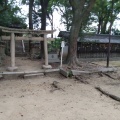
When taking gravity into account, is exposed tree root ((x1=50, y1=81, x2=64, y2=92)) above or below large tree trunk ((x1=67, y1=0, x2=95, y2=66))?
below

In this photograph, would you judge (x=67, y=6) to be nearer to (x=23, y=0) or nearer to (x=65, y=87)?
(x=23, y=0)

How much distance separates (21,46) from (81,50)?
659 centimetres

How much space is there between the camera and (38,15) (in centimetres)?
1869

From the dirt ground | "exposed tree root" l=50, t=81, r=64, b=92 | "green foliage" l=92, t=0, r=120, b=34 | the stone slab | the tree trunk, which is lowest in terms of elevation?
the dirt ground

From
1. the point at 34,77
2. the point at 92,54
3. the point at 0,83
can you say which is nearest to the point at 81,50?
the point at 92,54

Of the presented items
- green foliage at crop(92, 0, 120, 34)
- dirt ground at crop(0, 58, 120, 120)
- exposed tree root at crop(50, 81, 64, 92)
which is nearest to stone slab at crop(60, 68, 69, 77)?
dirt ground at crop(0, 58, 120, 120)

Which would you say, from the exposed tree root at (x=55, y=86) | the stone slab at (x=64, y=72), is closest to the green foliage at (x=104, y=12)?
the stone slab at (x=64, y=72)

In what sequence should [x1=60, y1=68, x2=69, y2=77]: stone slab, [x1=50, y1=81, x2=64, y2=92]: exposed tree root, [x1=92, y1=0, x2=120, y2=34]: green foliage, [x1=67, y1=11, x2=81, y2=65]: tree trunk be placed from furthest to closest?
1. [x1=92, y1=0, x2=120, y2=34]: green foliage
2. [x1=67, y1=11, x2=81, y2=65]: tree trunk
3. [x1=60, y1=68, x2=69, y2=77]: stone slab
4. [x1=50, y1=81, x2=64, y2=92]: exposed tree root

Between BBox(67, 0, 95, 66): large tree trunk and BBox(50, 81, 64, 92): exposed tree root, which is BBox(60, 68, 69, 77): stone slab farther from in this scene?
BBox(50, 81, 64, 92): exposed tree root

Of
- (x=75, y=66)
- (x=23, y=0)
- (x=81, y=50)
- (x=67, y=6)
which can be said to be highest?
(x=23, y=0)

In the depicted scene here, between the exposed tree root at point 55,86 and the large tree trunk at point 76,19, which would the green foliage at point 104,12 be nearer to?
the large tree trunk at point 76,19

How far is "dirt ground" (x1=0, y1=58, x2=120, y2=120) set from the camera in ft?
12.3

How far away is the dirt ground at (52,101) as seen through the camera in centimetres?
375

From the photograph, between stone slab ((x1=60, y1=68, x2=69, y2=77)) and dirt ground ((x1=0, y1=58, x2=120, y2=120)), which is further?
stone slab ((x1=60, y1=68, x2=69, y2=77))
